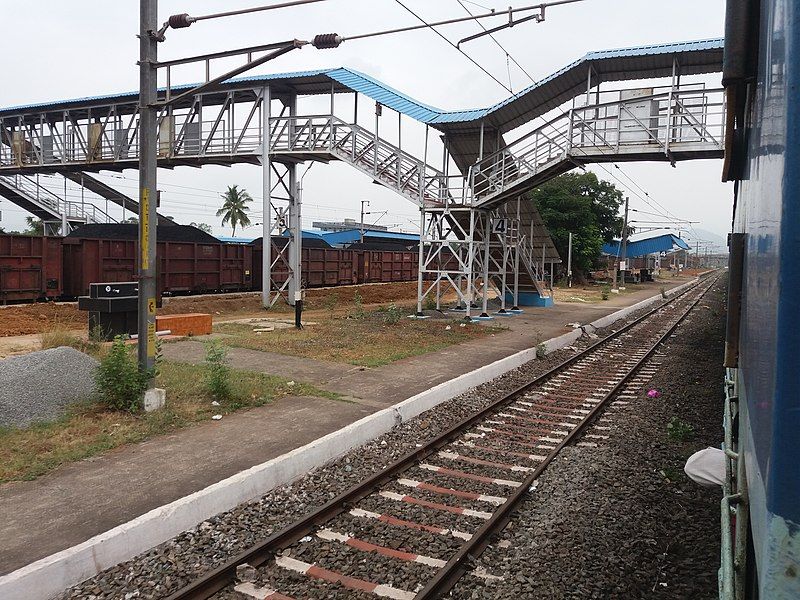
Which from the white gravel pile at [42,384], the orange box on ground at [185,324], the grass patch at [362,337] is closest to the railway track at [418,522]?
the white gravel pile at [42,384]

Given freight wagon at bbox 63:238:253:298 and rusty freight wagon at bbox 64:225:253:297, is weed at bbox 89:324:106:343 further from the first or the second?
rusty freight wagon at bbox 64:225:253:297

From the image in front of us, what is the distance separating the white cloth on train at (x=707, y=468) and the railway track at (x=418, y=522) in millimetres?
1722

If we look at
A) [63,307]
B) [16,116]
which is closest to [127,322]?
[63,307]

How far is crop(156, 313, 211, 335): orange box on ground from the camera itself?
614 inches

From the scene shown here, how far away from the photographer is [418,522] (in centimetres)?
557

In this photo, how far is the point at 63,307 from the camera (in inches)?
773

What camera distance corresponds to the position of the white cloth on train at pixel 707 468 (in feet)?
13.8

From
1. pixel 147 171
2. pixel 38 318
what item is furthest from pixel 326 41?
pixel 38 318

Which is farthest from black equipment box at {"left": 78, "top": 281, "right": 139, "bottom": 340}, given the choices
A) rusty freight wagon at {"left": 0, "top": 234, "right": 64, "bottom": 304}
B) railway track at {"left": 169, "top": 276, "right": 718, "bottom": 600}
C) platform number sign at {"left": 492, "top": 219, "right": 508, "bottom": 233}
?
platform number sign at {"left": 492, "top": 219, "right": 508, "bottom": 233}

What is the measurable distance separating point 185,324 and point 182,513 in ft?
38.0

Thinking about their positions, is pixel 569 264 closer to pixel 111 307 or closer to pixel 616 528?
pixel 111 307

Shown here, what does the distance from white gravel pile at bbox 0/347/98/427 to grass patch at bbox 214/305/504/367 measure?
5.19 metres

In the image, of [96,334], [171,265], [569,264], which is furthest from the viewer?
[569,264]

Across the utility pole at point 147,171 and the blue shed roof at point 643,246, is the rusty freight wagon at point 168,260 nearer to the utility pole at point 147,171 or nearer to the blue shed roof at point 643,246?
the utility pole at point 147,171
